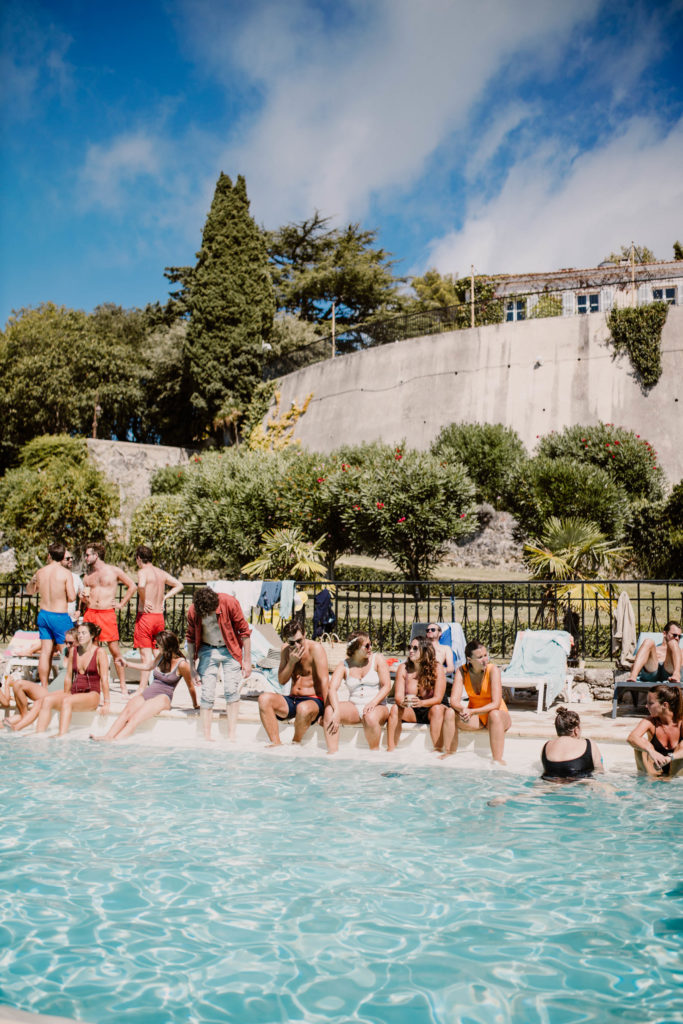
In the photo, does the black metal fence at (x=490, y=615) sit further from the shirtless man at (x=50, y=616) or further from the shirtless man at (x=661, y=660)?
the shirtless man at (x=50, y=616)

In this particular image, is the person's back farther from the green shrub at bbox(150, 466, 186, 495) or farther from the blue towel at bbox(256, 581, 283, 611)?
the green shrub at bbox(150, 466, 186, 495)

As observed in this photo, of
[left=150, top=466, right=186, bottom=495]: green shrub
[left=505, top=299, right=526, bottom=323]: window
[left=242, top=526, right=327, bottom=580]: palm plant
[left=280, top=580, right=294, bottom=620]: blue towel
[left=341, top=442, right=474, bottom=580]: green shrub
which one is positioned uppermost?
[left=505, top=299, right=526, bottom=323]: window

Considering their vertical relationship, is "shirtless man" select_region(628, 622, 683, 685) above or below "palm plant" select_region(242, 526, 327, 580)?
below

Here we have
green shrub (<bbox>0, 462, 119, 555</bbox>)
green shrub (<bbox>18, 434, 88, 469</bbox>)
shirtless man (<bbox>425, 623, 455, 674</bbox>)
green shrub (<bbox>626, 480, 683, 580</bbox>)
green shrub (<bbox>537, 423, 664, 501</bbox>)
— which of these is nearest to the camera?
shirtless man (<bbox>425, 623, 455, 674</bbox>)

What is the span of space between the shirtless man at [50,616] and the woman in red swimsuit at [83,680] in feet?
0.95

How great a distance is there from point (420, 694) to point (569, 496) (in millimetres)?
14950

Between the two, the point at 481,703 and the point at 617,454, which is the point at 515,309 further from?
the point at 481,703

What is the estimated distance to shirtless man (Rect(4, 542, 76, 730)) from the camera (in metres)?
8.84

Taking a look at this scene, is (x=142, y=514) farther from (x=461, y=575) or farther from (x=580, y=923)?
(x=580, y=923)

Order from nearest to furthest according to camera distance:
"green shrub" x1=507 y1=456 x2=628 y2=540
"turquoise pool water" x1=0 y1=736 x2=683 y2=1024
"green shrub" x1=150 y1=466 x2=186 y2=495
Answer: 1. "turquoise pool water" x1=0 y1=736 x2=683 y2=1024
2. "green shrub" x1=507 y1=456 x2=628 y2=540
3. "green shrub" x1=150 y1=466 x2=186 y2=495

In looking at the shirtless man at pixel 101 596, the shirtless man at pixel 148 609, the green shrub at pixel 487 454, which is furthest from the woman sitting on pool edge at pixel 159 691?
the green shrub at pixel 487 454

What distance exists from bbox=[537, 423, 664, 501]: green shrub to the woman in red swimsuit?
17.4 m

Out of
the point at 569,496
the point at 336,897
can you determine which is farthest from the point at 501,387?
the point at 336,897

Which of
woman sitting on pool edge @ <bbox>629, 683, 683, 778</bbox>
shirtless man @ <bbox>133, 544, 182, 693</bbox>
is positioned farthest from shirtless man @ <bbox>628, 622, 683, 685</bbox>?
shirtless man @ <bbox>133, 544, 182, 693</bbox>
